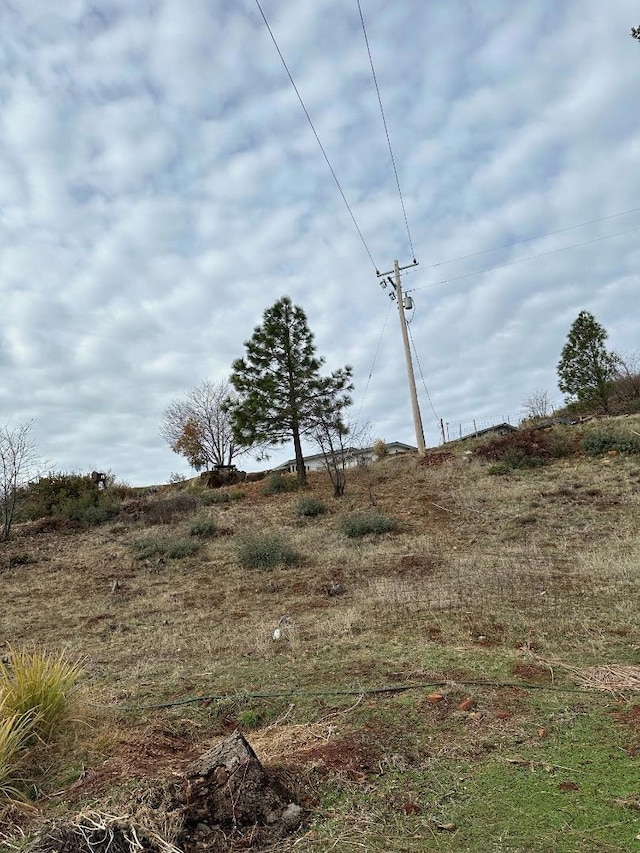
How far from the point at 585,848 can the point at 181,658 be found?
4998mm

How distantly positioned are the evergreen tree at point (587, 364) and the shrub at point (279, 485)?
14.3 m

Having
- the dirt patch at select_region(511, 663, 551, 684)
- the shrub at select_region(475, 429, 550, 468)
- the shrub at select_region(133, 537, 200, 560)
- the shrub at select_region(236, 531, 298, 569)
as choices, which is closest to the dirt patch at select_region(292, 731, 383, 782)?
the dirt patch at select_region(511, 663, 551, 684)

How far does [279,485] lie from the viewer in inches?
811

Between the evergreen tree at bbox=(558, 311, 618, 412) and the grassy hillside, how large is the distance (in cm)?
1152

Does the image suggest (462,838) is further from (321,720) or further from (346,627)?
(346,627)

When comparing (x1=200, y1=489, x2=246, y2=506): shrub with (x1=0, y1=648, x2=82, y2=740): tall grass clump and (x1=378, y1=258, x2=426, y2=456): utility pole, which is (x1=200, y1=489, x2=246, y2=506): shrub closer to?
(x1=378, y1=258, x2=426, y2=456): utility pole

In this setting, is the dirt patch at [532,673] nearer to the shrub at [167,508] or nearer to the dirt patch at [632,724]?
the dirt patch at [632,724]

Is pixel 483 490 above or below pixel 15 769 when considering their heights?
above

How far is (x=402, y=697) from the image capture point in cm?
424

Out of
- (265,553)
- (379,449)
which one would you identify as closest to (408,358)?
(379,449)

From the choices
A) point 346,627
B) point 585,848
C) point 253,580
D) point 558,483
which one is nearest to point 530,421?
point 558,483

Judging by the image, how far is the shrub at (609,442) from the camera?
16.4m

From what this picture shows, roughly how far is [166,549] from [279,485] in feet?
25.5

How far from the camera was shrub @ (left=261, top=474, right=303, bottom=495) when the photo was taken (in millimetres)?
20317
